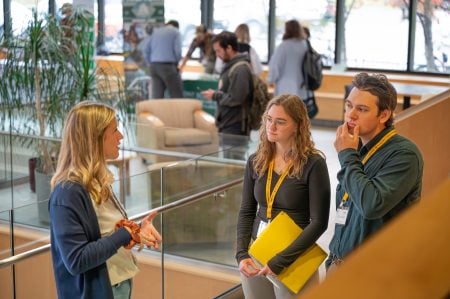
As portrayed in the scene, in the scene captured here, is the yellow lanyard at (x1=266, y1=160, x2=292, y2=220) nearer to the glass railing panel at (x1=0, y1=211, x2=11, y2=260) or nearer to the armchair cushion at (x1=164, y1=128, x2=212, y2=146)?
the glass railing panel at (x1=0, y1=211, x2=11, y2=260)

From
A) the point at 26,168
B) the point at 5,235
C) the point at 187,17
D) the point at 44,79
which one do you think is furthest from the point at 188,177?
the point at 187,17

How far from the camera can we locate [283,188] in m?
2.96

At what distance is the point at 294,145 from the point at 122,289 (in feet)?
2.70

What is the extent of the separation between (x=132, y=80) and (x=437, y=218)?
8.40m

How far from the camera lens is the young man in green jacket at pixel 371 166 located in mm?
2531

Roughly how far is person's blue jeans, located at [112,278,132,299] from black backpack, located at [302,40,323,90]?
6539 mm

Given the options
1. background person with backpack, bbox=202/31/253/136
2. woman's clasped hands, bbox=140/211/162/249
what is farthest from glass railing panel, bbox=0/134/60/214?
woman's clasped hands, bbox=140/211/162/249

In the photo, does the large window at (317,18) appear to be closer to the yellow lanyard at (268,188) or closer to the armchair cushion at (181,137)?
the armchair cushion at (181,137)

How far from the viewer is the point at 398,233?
28.6 inches

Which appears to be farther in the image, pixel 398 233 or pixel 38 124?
pixel 38 124

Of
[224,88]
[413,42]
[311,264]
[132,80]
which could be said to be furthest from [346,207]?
[413,42]

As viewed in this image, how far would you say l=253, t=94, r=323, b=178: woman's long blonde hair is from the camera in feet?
9.72

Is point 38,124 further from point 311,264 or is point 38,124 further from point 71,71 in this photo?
point 311,264

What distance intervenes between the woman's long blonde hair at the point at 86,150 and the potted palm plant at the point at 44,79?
4.21m
